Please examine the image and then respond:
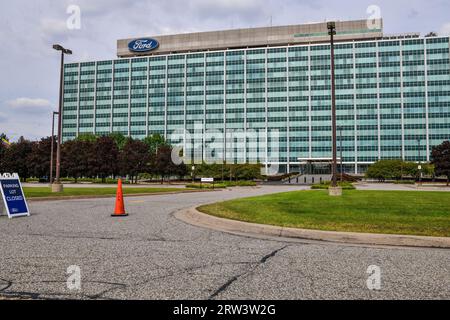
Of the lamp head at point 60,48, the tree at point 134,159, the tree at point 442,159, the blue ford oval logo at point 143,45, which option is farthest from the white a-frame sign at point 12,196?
the blue ford oval logo at point 143,45

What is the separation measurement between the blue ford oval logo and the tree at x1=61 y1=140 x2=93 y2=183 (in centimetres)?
6348

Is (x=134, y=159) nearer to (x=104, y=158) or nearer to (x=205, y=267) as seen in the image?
(x=104, y=158)

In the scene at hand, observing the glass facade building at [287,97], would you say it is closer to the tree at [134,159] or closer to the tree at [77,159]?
the tree at [134,159]

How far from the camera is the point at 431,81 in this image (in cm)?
9594

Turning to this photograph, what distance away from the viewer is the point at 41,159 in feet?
218

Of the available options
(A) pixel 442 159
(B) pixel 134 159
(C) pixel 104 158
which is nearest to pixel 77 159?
(C) pixel 104 158

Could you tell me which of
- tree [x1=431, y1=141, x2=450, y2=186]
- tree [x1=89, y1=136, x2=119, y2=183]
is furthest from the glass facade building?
tree [x1=89, y1=136, x2=119, y2=183]

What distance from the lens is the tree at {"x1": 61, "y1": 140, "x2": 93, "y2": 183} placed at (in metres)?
64.3

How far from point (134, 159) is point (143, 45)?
69.8 metres

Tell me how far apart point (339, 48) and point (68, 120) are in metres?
92.6

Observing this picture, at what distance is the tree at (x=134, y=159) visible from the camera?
64.8 m

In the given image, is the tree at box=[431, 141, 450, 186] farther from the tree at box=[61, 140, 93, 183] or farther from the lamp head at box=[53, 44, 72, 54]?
the tree at box=[61, 140, 93, 183]
